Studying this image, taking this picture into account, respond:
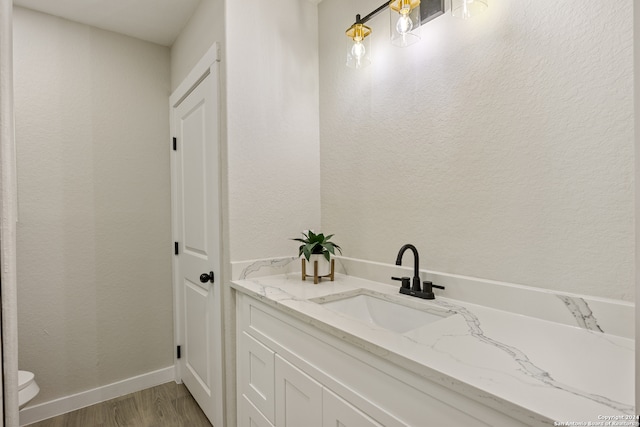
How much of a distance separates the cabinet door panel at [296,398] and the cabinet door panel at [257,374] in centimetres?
6

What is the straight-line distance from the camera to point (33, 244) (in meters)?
1.96

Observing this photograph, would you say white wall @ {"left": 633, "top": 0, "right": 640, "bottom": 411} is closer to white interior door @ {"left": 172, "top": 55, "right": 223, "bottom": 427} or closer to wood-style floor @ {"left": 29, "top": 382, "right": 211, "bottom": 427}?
white interior door @ {"left": 172, "top": 55, "right": 223, "bottom": 427}

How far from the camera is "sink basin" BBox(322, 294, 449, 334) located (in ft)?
4.05

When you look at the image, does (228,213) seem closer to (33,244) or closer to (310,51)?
(310,51)

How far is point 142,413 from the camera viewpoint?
202cm

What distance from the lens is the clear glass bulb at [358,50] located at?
4.98ft

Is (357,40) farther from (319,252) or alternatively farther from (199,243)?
(199,243)

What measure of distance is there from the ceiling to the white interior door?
49cm

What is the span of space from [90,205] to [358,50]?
1.93 meters

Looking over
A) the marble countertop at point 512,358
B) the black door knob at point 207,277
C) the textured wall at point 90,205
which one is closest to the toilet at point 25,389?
the textured wall at point 90,205

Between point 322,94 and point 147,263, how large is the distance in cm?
170

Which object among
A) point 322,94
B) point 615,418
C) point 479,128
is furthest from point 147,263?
point 615,418

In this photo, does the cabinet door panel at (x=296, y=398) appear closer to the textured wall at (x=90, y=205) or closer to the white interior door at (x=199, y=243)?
the white interior door at (x=199, y=243)

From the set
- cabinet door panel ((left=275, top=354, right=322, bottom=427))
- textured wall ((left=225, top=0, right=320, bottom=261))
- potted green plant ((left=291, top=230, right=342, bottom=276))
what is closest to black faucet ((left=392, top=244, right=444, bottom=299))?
potted green plant ((left=291, top=230, right=342, bottom=276))
